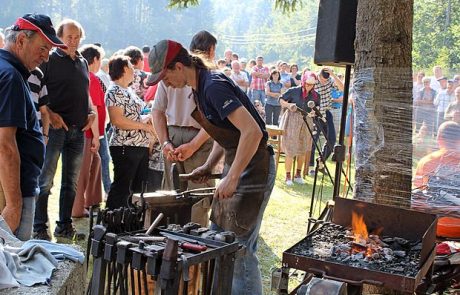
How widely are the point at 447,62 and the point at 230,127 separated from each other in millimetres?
1933

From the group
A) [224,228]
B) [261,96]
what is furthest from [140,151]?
[261,96]

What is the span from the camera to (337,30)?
4395 millimetres

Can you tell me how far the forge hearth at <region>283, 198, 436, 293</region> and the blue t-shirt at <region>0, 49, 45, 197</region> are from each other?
157 cm

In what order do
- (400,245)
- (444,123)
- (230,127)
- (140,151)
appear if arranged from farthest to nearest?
(140,151), (444,123), (230,127), (400,245)

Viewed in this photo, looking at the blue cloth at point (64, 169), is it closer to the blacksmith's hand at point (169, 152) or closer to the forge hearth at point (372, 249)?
the blacksmith's hand at point (169, 152)

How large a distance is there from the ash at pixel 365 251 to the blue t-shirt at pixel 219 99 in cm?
76

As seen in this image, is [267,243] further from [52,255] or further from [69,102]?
[52,255]

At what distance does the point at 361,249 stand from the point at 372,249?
0.18ft

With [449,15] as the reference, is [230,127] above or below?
below

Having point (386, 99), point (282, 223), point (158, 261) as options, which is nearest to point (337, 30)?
point (386, 99)

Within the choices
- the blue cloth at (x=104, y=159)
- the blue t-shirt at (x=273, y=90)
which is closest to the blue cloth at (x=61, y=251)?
the blue cloth at (x=104, y=159)

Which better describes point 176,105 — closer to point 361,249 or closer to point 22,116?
point 22,116

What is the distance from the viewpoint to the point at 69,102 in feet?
17.0

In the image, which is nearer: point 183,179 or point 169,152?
point 183,179
